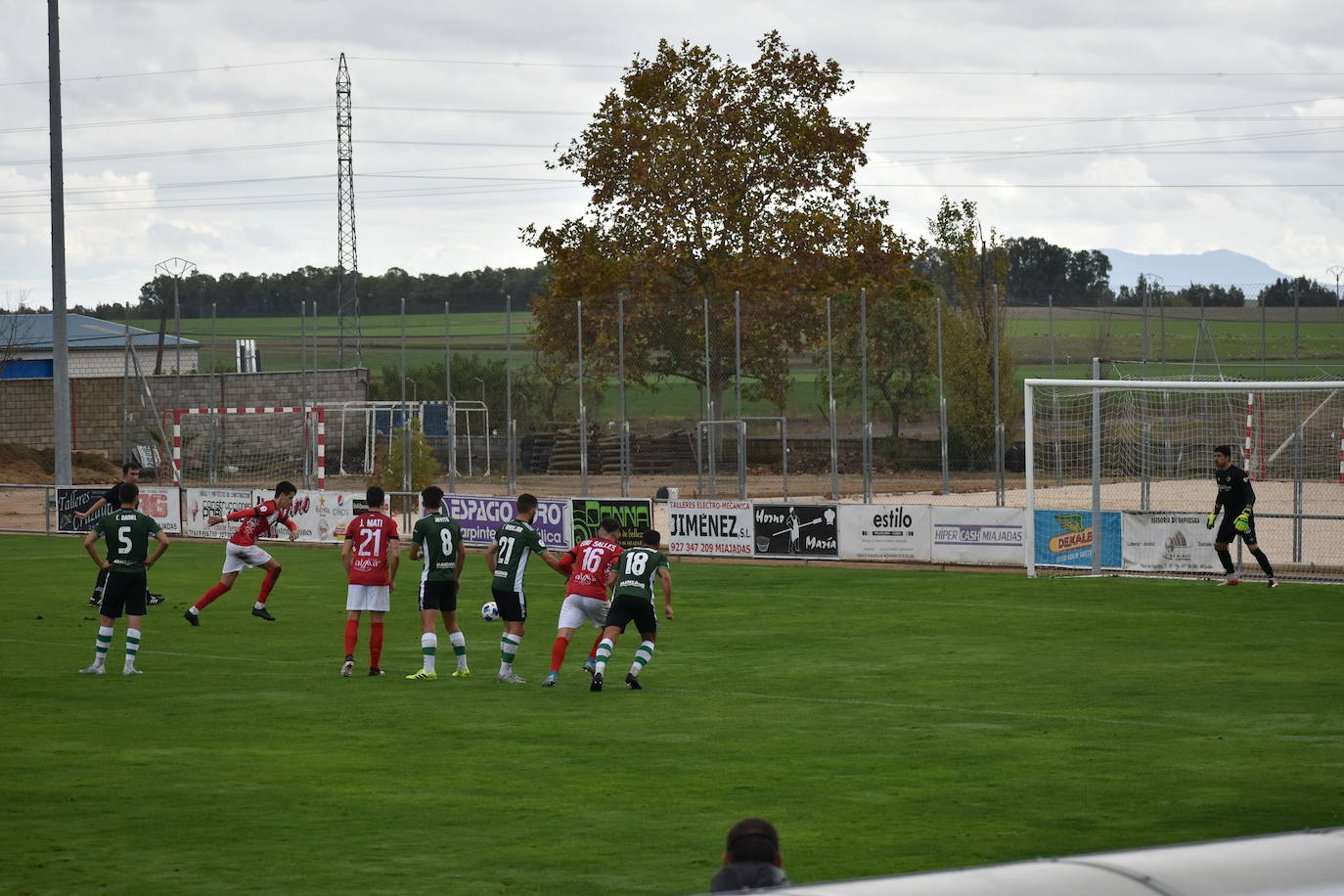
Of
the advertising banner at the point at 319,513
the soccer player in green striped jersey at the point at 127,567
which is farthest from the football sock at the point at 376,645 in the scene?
the advertising banner at the point at 319,513

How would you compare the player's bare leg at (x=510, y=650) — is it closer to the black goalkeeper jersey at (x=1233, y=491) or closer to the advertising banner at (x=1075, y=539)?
the black goalkeeper jersey at (x=1233, y=491)

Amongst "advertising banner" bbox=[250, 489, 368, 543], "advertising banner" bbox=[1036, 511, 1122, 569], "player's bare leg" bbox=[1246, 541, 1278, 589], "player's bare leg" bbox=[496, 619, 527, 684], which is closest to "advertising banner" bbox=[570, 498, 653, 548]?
"advertising banner" bbox=[250, 489, 368, 543]

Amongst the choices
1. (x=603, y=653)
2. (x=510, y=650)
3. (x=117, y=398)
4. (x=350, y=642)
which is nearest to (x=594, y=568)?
(x=603, y=653)

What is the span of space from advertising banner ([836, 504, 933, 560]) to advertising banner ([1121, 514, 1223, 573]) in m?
3.97

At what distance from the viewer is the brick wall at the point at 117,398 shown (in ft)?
174

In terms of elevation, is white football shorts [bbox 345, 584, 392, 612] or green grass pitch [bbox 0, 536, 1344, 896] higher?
white football shorts [bbox 345, 584, 392, 612]

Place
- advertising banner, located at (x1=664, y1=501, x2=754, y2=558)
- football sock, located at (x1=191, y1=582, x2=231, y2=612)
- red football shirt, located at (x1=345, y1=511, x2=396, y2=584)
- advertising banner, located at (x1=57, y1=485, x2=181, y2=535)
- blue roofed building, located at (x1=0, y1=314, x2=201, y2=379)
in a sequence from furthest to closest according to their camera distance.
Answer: blue roofed building, located at (x1=0, y1=314, x2=201, y2=379), advertising banner, located at (x1=57, y1=485, x2=181, y2=535), advertising banner, located at (x1=664, y1=501, x2=754, y2=558), football sock, located at (x1=191, y1=582, x2=231, y2=612), red football shirt, located at (x1=345, y1=511, x2=396, y2=584)

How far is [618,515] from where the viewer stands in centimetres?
3166

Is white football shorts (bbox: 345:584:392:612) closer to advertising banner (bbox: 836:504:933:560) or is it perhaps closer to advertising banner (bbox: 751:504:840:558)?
advertising banner (bbox: 836:504:933:560)

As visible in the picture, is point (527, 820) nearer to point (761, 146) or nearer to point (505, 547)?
point (505, 547)

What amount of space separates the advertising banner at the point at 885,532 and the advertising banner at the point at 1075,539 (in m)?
2.44

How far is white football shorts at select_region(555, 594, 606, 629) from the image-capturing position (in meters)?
16.7

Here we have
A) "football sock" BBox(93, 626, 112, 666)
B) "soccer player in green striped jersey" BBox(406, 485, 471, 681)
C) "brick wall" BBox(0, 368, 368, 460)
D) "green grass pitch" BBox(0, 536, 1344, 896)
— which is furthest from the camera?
"brick wall" BBox(0, 368, 368, 460)

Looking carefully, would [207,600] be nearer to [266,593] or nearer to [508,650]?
[266,593]
